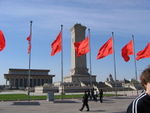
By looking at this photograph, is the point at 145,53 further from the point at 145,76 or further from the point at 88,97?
the point at 145,76

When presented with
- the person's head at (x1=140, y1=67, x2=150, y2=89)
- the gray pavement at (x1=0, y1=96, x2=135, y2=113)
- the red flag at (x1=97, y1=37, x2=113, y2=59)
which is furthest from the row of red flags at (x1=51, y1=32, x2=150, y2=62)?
the person's head at (x1=140, y1=67, x2=150, y2=89)

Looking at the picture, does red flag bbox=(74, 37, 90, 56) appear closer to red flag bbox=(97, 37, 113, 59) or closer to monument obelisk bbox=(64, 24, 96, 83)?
red flag bbox=(97, 37, 113, 59)

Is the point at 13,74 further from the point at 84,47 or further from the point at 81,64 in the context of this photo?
the point at 84,47

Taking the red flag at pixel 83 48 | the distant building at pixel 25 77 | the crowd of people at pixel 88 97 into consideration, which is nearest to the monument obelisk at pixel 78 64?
the distant building at pixel 25 77

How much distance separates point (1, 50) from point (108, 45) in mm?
14871

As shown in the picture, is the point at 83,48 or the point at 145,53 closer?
the point at 145,53

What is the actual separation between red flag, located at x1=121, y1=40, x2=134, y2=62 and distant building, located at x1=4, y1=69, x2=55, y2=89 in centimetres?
11905

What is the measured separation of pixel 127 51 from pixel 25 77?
126 m

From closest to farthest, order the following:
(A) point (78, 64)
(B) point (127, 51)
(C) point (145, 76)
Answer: (C) point (145, 76)
(B) point (127, 51)
(A) point (78, 64)

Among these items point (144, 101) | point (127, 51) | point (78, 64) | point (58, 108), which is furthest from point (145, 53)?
point (78, 64)

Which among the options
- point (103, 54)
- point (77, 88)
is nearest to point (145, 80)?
point (103, 54)

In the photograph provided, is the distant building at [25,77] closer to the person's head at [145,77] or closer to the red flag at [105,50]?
the red flag at [105,50]

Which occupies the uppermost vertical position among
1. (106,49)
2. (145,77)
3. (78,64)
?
(78,64)

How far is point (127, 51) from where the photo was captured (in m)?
38.4
